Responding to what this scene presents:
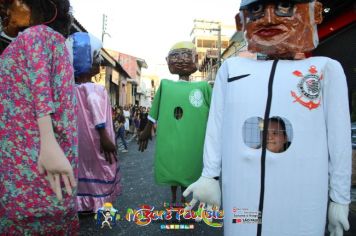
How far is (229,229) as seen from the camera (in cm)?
192

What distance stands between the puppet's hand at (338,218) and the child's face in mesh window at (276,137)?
0.40 metres

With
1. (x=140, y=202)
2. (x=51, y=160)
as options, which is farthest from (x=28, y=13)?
(x=140, y=202)

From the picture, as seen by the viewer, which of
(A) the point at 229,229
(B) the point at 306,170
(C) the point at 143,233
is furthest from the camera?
(C) the point at 143,233

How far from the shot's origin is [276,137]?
1.88 m

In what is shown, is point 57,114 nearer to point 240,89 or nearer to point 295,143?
point 240,89

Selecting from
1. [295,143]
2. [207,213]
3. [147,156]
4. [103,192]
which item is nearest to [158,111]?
[103,192]

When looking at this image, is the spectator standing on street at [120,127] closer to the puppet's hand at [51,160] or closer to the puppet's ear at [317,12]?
the puppet's ear at [317,12]

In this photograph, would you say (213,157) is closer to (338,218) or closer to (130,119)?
(338,218)

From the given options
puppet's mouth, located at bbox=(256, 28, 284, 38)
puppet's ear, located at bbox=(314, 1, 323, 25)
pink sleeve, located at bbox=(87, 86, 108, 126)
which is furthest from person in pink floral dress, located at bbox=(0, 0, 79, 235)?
pink sleeve, located at bbox=(87, 86, 108, 126)

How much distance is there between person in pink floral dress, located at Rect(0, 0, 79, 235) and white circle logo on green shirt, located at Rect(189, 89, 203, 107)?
1.99 metres

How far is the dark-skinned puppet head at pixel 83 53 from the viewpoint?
11.5ft

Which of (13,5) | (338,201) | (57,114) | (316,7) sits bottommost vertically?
(338,201)

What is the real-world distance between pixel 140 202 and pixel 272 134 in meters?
2.94

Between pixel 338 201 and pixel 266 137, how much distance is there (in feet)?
1.61
